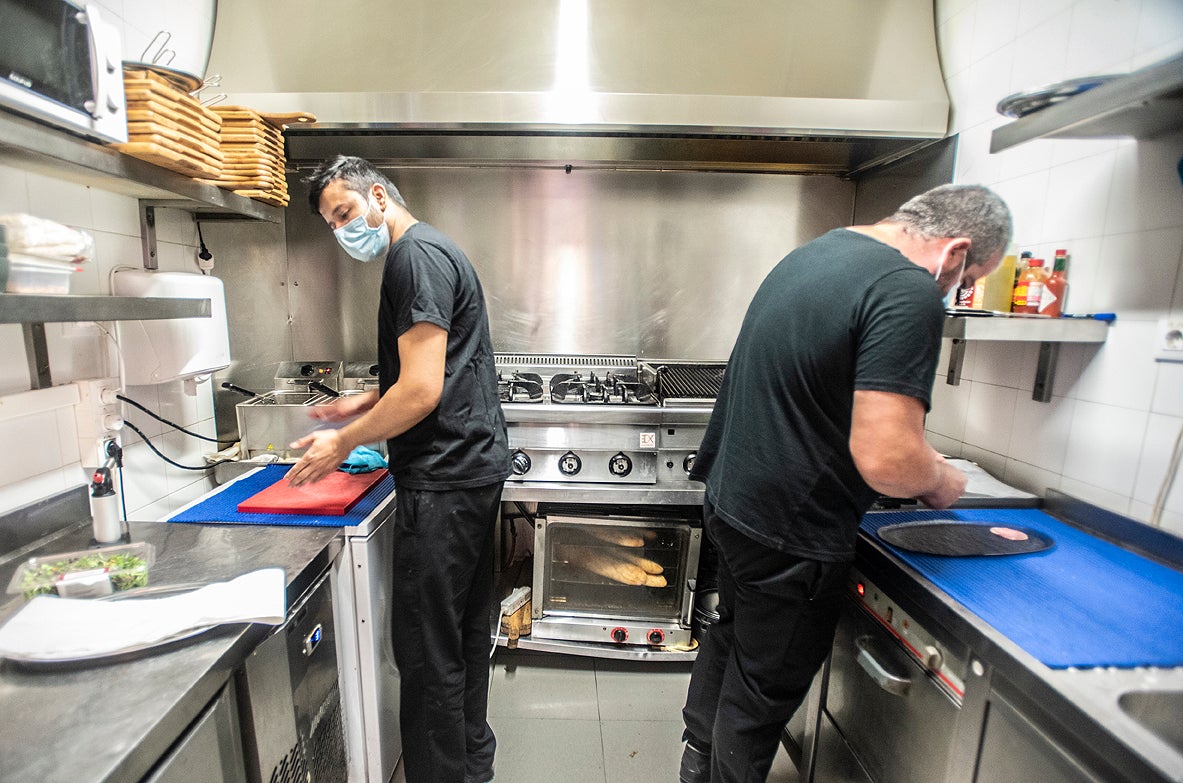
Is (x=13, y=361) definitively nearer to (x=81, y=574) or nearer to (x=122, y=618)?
(x=81, y=574)

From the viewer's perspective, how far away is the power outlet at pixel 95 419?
1.17 metres

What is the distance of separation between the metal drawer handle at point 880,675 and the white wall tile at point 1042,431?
0.70m

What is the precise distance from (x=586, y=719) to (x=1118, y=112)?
6.39ft

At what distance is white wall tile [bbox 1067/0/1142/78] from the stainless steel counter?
204cm

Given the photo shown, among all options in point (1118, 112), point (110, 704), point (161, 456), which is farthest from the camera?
point (161, 456)

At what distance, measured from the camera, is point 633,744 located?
1.55 m

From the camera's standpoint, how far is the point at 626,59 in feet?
5.46

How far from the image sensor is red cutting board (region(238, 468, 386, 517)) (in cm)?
124

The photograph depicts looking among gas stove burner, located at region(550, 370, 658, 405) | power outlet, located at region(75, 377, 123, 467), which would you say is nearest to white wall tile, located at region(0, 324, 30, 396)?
power outlet, located at region(75, 377, 123, 467)

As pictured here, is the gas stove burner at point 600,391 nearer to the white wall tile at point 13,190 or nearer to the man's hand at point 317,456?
the man's hand at point 317,456

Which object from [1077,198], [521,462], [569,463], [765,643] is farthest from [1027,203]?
[521,462]

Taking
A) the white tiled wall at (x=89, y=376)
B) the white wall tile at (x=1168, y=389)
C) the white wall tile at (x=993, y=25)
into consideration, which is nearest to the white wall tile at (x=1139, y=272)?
the white wall tile at (x=1168, y=389)

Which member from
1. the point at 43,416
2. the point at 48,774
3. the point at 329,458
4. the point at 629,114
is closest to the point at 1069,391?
the point at 629,114

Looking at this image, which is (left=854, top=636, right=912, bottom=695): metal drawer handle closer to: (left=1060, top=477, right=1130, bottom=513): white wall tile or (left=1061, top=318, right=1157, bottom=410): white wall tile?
(left=1060, top=477, right=1130, bottom=513): white wall tile
